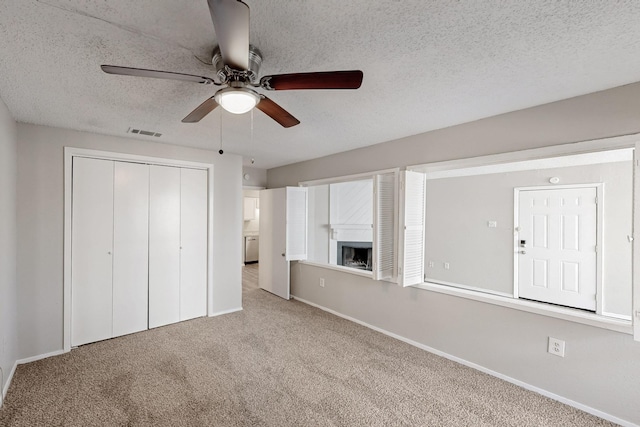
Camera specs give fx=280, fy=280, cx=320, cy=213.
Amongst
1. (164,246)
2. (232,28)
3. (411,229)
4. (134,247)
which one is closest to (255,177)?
(164,246)

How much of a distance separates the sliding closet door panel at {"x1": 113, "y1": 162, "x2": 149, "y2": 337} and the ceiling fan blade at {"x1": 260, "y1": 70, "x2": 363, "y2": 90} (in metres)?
2.82

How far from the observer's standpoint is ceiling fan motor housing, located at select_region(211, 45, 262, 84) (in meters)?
1.45

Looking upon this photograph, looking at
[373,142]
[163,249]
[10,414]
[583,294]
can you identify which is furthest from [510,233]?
[10,414]

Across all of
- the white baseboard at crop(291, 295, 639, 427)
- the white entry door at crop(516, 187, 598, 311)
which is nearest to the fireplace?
the white baseboard at crop(291, 295, 639, 427)

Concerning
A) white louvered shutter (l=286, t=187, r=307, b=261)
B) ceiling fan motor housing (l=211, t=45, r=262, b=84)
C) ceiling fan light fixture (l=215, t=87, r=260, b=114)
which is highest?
ceiling fan motor housing (l=211, t=45, r=262, b=84)

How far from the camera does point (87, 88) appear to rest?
2.08m

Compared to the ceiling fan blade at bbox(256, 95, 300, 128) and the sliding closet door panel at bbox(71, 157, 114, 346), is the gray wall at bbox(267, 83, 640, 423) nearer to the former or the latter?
the ceiling fan blade at bbox(256, 95, 300, 128)

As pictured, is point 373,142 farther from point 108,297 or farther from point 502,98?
point 108,297

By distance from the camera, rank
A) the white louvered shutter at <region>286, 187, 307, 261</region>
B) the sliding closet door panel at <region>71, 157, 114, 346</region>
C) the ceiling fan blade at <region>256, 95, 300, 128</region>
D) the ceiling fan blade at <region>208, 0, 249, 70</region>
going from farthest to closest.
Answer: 1. the white louvered shutter at <region>286, 187, 307, 261</region>
2. the sliding closet door panel at <region>71, 157, 114, 346</region>
3. the ceiling fan blade at <region>256, 95, 300, 128</region>
4. the ceiling fan blade at <region>208, 0, 249, 70</region>

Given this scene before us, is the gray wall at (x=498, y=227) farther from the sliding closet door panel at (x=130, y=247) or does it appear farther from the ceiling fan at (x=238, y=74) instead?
the sliding closet door panel at (x=130, y=247)

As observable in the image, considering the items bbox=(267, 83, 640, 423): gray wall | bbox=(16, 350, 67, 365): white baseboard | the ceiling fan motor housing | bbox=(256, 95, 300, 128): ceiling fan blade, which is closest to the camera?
the ceiling fan motor housing

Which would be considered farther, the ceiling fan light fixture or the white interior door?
the white interior door

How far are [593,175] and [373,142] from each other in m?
2.93

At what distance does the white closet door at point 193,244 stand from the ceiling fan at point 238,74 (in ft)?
7.68
